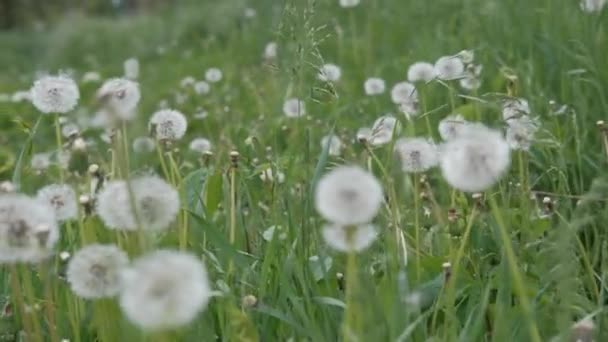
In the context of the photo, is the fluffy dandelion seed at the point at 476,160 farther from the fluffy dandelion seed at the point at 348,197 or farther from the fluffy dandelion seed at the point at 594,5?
the fluffy dandelion seed at the point at 594,5

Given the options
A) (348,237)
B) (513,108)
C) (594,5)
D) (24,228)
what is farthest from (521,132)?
(594,5)

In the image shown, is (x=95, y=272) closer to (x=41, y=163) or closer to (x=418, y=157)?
(x=418, y=157)

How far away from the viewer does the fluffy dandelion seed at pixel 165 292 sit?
2.34 feet

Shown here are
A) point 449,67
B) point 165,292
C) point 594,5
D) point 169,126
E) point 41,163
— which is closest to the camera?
point 165,292

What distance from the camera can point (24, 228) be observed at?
953 mm

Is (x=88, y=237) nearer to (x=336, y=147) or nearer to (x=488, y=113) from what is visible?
(x=336, y=147)

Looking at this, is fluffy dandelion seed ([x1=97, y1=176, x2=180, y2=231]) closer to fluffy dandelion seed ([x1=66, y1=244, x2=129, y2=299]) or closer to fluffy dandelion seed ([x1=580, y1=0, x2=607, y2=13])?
fluffy dandelion seed ([x1=66, y1=244, x2=129, y2=299])

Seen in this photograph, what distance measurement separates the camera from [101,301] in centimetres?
113

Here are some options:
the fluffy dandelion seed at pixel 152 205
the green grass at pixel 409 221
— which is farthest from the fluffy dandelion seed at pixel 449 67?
the fluffy dandelion seed at pixel 152 205

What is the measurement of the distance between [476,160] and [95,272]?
0.40 metres

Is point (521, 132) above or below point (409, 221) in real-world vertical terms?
above

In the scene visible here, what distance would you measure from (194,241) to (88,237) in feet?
0.63

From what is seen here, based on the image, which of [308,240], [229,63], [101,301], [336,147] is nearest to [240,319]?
[101,301]

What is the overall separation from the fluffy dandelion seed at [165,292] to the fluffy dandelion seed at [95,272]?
9.9 inches
